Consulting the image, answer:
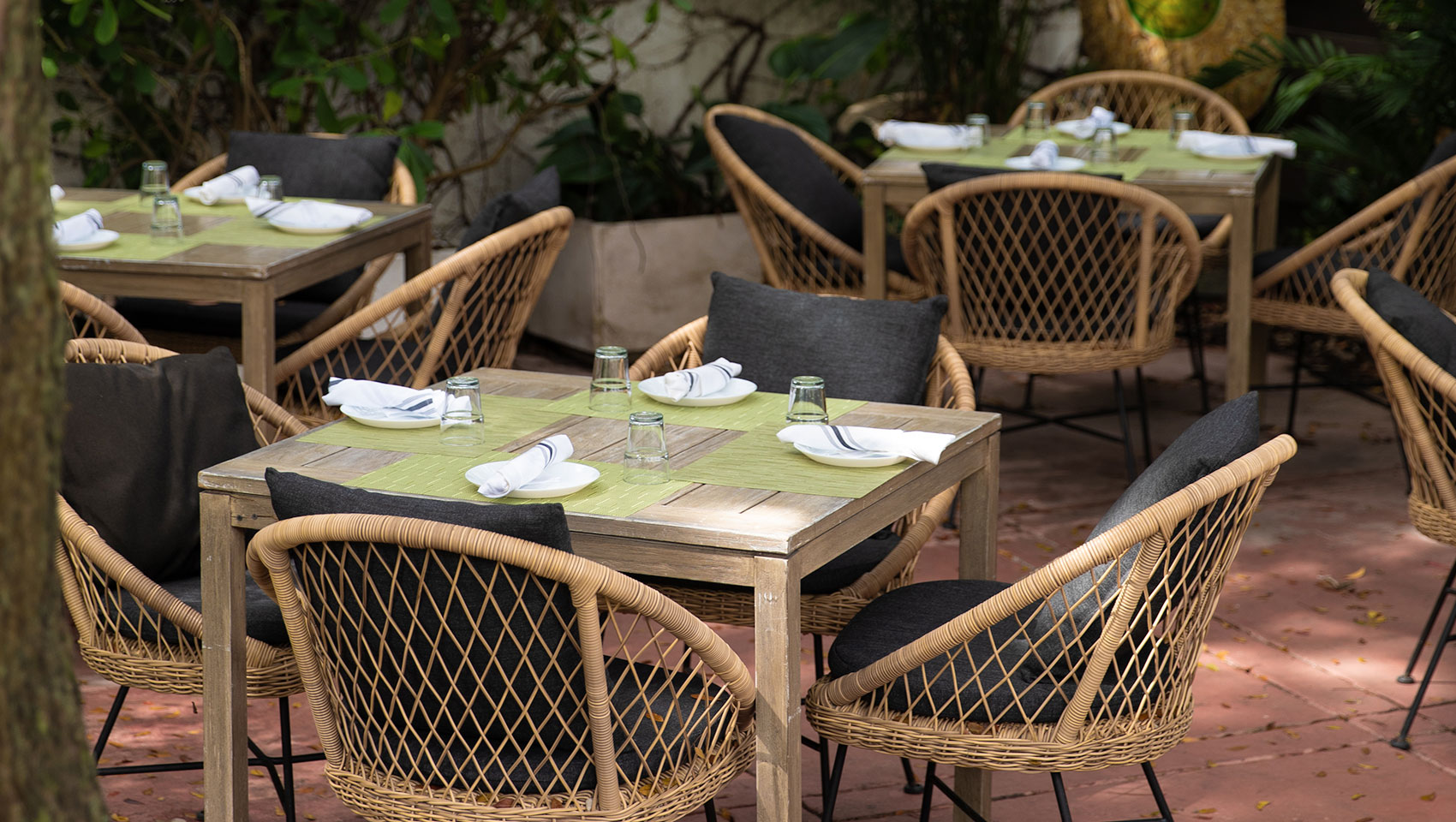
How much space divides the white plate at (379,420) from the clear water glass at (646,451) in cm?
41

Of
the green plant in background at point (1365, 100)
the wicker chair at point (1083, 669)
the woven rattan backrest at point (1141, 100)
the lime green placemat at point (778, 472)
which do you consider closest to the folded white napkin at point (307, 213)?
the lime green placemat at point (778, 472)

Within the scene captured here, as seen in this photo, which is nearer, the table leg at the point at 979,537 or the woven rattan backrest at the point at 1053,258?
the table leg at the point at 979,537

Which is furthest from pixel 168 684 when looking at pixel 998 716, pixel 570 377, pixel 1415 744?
pixel 1415 744

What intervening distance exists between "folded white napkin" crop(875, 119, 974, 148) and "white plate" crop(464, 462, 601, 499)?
3139 mm

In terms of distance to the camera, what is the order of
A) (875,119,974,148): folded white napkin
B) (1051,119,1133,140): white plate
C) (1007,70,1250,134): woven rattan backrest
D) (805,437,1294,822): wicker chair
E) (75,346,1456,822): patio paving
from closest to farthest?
(805,437,1294,822): wicker chair
(75,346,1456,822): patio paving
(875,119,974,148): folded white napkin
(1051,119,1133,140): white plate
(1007,70,1250,134): woven rattan backrest

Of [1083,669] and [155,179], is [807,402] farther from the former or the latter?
[155,179]

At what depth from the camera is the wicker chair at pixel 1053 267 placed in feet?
14.0

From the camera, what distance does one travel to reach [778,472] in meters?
2.46

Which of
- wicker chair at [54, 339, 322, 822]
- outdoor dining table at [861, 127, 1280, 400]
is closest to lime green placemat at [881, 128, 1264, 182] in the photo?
outdoor dining table at [861, 127, 1280, 400]

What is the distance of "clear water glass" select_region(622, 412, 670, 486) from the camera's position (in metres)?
2.40

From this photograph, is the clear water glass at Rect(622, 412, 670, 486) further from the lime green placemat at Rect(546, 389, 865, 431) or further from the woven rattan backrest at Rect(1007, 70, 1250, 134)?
the woven rattan backrest at Rect(1007, 70, 1250, 134)

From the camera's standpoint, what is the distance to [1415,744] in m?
3.28

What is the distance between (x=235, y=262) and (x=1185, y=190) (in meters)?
2.48

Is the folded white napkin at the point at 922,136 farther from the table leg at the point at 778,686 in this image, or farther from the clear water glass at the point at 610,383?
the table leg at the point at 778,686
